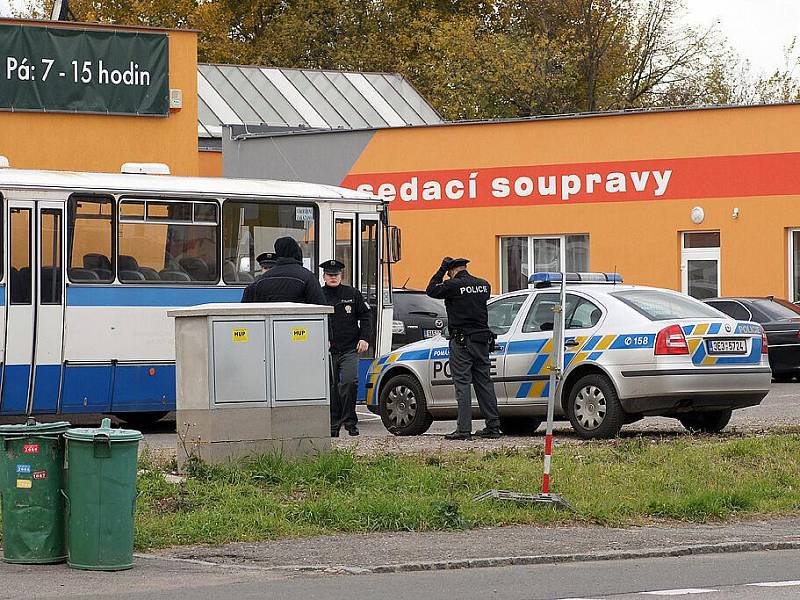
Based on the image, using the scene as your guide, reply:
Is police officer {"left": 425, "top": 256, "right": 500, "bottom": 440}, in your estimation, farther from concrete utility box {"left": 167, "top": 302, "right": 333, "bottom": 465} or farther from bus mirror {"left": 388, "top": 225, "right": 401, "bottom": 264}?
concrete utility box {"left": 167, "top": 302, "right": 333, "bottom": 465}

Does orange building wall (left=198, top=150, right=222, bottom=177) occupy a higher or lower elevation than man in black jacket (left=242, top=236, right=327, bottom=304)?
higher

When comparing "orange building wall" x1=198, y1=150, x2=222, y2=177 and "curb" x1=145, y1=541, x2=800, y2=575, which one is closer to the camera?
"curb" x1=145, y1=541, x2=800, y2=575

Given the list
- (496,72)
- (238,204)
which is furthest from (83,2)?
(238,204)

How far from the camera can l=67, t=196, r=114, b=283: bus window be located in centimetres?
1775

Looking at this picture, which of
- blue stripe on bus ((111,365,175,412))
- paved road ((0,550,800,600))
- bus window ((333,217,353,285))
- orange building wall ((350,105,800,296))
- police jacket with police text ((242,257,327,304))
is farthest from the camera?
orange building wall ((350,105,800,296))

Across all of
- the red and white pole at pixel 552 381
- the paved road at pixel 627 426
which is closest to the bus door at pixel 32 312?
the paved road at pixel 627 426

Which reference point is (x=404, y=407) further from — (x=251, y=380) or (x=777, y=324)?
(x=777, y=324)

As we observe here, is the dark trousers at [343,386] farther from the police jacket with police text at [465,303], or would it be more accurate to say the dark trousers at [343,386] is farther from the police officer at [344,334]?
the police jacket with police text at [465,303]

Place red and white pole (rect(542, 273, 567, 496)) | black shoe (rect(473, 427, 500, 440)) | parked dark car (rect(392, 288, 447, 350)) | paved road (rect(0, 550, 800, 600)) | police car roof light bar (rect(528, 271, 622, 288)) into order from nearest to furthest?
paved road (rect(0, 550, 800, 600)) → red and white pole (rect(542, 273, 567, 496)) → black shoe (rect(473, 427, 500, 440)) → police car roof light bar (rect(528, 271, 622, 288)) → parked dark car (rect(392, 288, 447, 350))

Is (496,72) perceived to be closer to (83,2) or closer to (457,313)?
(83,2)

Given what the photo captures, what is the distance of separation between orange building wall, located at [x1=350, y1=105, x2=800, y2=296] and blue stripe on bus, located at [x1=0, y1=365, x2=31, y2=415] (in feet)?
57.3

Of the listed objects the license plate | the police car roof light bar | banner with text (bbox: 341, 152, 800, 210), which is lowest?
the license plate

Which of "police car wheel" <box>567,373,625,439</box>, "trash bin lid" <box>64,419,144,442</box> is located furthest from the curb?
"police car wheel" <box>567,373,625,439</box>

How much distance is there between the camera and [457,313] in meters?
16.4
